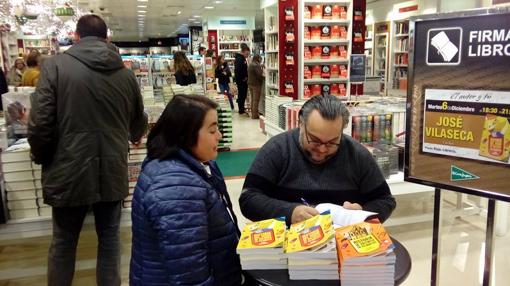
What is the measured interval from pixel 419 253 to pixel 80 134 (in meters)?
2.78

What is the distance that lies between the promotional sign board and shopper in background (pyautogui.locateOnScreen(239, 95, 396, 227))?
0.78 ft

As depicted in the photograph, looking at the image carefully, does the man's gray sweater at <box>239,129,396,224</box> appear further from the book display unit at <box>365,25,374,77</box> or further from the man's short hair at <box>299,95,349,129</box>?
the book display unit at <box>365,25,374,77</box>

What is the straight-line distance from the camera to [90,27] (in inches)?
96.6

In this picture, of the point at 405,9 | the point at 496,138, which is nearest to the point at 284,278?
the point at 496,138

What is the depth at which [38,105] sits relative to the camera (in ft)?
7.59

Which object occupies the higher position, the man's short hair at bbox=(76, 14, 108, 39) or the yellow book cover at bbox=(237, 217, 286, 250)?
the man's short hair at bbox=(76, 14, 108, 39)

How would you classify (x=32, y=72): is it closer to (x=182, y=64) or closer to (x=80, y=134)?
(x=182, y=64)

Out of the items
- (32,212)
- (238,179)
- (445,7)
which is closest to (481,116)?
(32,212)

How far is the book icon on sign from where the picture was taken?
1.65 m

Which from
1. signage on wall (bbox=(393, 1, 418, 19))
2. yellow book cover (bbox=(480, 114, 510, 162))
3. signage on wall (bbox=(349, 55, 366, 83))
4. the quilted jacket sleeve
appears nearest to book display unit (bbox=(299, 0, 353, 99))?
signage on wall (bbox=(349, 55, 366, 83))

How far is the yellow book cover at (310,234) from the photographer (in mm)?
1418

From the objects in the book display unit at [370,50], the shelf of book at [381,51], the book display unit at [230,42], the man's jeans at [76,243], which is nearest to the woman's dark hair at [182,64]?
the man's jeans at [76,243]

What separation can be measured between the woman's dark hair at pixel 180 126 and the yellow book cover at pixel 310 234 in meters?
0.48

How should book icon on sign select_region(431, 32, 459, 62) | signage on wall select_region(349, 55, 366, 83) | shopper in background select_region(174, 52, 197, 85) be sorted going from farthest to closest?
shopper in background select_region(174, 52, 197, 85) → signage on wall select_region(349, 55, 366, 83) → book icon on sign select_region(431, 32, 459, 62)
